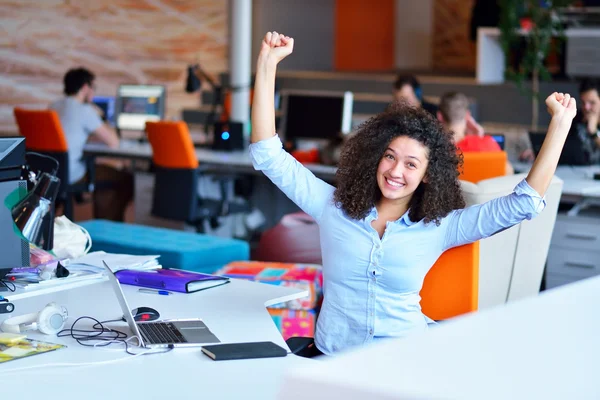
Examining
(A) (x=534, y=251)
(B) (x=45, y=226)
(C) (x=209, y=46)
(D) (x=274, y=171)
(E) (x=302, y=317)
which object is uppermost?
(C) (x=209, y=46)

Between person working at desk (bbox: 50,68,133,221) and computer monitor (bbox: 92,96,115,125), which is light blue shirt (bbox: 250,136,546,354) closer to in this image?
person working at desk (bbox: 50,68,133,221)

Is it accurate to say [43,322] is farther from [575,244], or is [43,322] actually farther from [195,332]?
[575,244]

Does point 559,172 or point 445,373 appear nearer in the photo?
point 445,373

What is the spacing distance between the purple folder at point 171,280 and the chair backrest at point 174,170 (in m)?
3.31

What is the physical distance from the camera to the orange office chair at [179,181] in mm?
→ 6160

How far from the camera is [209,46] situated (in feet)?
36.9

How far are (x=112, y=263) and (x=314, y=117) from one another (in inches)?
156

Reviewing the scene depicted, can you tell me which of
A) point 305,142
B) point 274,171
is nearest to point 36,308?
point 274,171

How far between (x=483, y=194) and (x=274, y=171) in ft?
3.18

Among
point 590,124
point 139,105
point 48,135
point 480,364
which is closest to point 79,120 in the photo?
point 48,135

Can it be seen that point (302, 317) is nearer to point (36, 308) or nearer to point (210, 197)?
point (36, 308)

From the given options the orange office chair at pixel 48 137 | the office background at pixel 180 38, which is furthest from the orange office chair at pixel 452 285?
the office background at pixel 180 38

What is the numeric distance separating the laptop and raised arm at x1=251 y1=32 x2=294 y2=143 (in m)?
0.55

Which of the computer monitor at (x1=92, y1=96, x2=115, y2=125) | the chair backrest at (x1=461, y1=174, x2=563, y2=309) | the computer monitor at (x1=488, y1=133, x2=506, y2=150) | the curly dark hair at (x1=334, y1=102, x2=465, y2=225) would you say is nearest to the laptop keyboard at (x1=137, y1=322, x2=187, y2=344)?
the curly dark hair at (x1=334, y1=102, x2=465, y2=225)
